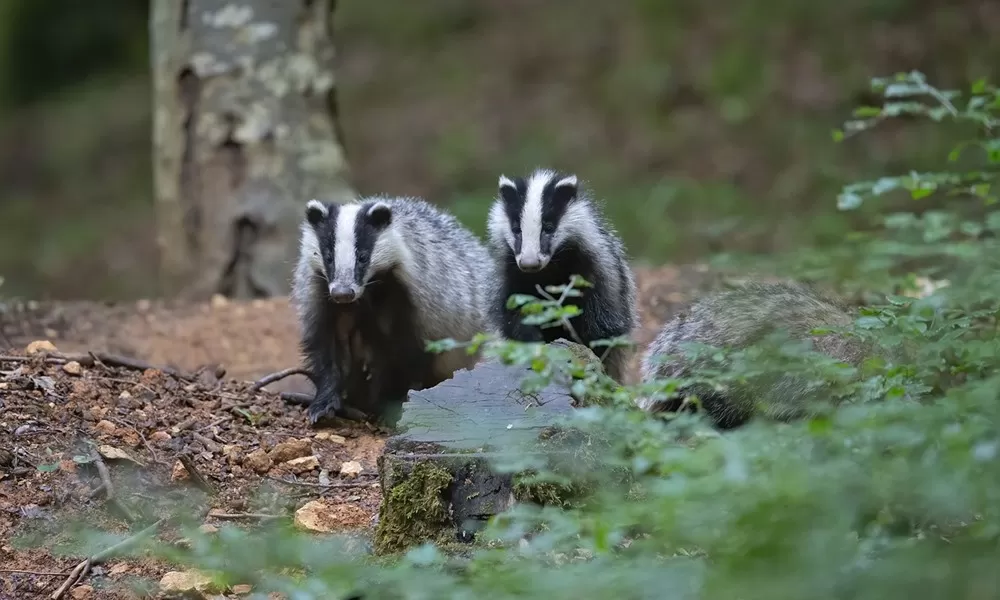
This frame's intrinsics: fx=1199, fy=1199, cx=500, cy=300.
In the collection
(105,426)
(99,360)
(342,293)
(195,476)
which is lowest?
(195,476)

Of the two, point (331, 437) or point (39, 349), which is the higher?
point (39, 349)

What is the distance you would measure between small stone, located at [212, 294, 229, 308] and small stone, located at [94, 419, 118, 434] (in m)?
3.06

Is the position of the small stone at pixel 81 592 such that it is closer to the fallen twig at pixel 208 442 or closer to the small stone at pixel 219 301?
the fallen twig at pixel 208 442

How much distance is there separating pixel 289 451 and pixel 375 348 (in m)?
1.34

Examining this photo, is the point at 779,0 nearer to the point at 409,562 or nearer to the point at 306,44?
the point at 306,44

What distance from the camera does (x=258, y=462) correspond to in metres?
4.68

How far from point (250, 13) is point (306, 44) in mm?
430

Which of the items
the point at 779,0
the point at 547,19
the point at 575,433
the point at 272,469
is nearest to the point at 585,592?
the point at 575,433

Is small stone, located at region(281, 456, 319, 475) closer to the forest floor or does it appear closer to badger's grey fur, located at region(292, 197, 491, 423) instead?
the forest floor

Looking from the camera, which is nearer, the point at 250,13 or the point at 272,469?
the point at 272,469

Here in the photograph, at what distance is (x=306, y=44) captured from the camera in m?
8.35

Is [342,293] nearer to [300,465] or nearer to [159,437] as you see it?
[300,465]

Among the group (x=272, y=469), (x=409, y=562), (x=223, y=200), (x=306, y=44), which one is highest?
(x=306, y=44)

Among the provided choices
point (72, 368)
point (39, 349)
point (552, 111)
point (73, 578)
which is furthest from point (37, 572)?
point (552, 111)
